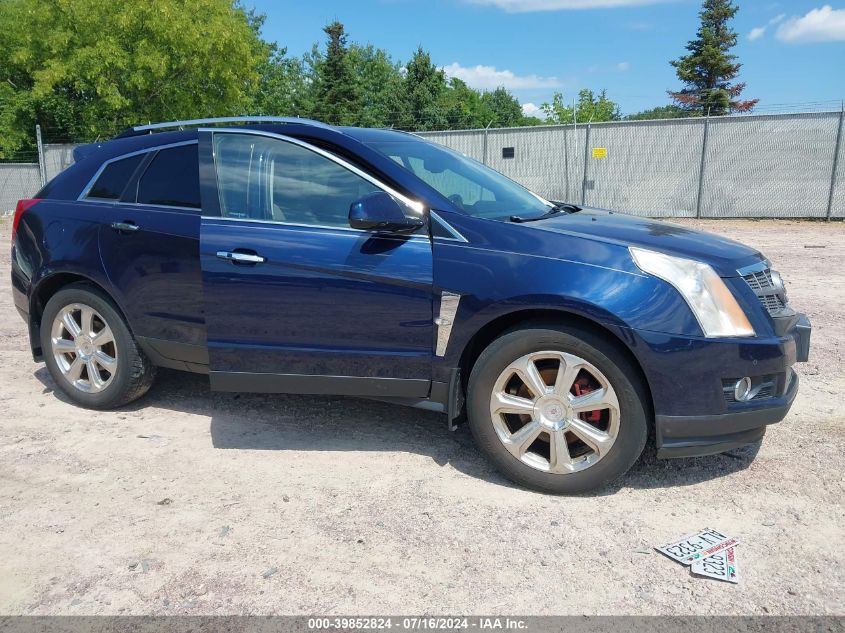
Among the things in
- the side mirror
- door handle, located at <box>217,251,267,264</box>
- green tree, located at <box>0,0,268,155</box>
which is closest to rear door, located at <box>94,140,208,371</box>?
door handle, located at <box>217,251,267,264</box>

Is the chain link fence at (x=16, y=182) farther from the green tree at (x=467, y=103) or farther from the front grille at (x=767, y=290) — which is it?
the green tree at (x=467, y=103)

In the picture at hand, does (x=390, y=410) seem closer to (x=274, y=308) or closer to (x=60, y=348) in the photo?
(x=274, y=308)

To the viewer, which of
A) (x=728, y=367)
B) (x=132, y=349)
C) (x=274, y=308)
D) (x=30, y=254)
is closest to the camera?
(x=728, y=367)

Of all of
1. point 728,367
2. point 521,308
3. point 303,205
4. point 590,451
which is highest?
point 303,205

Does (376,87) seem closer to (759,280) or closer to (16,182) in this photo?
(16,182)

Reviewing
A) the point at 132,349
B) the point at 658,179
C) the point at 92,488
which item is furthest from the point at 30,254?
the point at 658,179

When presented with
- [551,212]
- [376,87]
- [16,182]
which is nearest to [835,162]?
[551,212]

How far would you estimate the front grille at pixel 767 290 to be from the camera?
3.27 m

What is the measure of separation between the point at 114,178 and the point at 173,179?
0.55 m

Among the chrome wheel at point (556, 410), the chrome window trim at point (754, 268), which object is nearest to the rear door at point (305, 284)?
the chrome wheel at point (556, 410)

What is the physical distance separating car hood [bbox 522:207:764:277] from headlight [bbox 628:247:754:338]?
0.21 feet

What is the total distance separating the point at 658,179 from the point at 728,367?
1763 cm

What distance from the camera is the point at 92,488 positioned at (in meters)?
3.48

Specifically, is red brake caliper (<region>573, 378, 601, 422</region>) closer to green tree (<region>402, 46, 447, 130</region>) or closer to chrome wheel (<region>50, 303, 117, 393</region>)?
chrome wheel (<region>50, 303, 117, 393</region>)
